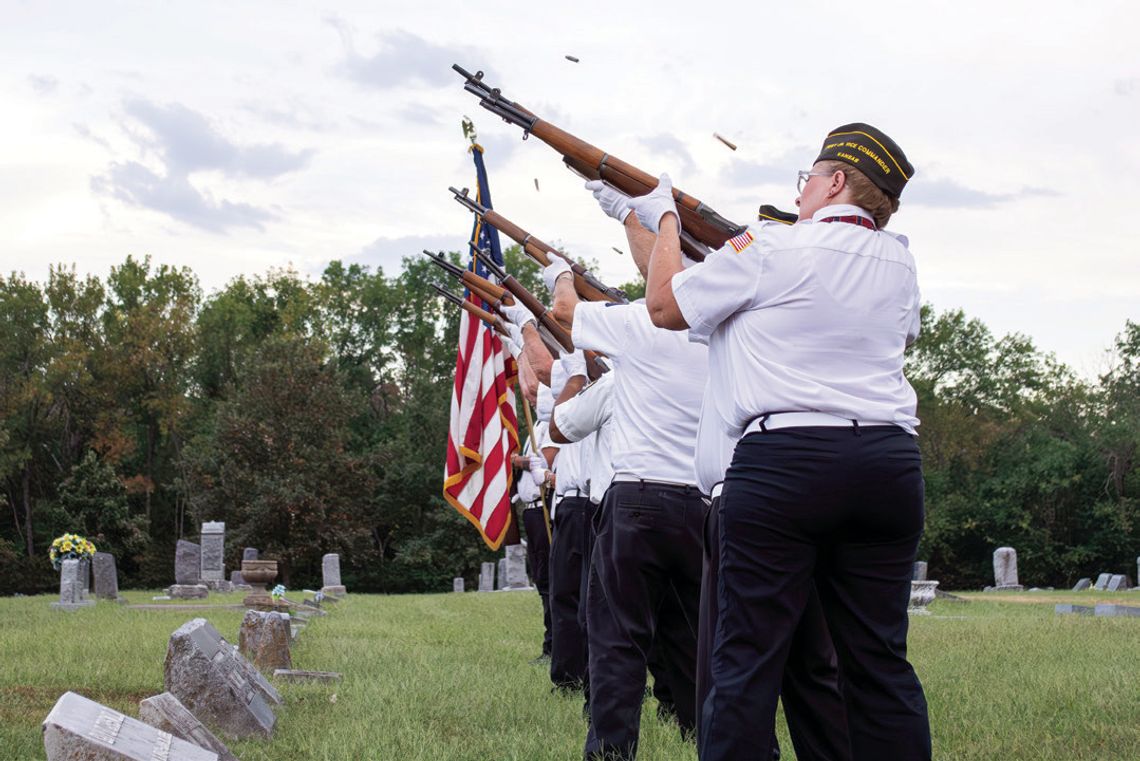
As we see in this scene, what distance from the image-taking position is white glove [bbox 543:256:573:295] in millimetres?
7672

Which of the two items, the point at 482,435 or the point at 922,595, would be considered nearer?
the point at 482,435

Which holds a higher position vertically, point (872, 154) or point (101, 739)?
point (872, 154)

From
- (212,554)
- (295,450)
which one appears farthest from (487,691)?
(295,450)

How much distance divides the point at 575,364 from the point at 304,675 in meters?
3.42

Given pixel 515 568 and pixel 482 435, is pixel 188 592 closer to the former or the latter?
pixel 515 568

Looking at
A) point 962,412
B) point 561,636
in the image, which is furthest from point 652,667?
point 962,412

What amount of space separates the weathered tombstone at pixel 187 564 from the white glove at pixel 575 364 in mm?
27364

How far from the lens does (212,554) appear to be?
107 ft

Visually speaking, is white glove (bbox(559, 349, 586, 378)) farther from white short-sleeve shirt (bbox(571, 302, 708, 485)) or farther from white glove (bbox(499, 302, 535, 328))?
white glove (bbox(499, 302, 535, 328))

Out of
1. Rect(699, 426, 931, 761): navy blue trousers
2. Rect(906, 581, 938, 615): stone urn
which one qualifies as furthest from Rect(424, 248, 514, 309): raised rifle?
Rect(906, 581, 938, 615): stone urn

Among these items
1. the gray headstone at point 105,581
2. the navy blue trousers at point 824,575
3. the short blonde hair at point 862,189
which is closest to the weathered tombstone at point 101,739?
the navy blue trousers at point 824,575

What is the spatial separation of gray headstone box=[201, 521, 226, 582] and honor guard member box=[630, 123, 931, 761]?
30027 millimetres

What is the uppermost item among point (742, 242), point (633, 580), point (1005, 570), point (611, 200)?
point (611, 200)

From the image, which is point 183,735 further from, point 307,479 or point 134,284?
point 134,284
